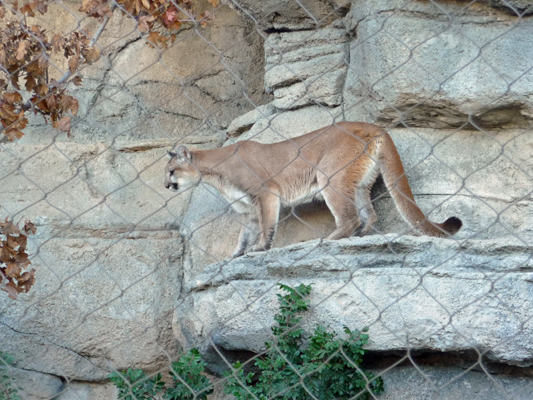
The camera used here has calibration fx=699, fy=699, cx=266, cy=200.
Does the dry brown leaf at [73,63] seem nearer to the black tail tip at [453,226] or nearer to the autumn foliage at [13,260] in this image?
the autumn foliage at [13,260]

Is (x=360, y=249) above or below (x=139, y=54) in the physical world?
below

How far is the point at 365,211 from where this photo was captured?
12.2 feet

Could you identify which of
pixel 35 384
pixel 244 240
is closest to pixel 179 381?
pixel 35 384

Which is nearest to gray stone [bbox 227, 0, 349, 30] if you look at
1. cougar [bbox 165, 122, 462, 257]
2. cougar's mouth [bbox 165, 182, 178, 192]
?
cougar [bbox 165, 122, 462, 257]

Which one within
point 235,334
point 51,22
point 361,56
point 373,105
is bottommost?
point 235,334

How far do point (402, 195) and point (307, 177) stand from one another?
2.51 feet

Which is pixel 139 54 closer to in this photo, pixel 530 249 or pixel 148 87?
pixel 148 87

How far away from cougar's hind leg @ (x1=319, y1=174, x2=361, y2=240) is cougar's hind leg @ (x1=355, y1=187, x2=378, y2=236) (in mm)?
35

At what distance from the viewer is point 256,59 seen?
4.75 meters

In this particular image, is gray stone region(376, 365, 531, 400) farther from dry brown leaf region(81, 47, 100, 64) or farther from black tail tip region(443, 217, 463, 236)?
dry brown leaf region(81, 47, 100, 64)

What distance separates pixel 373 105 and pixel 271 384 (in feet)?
5.68

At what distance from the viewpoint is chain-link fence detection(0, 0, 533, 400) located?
8.94 ft

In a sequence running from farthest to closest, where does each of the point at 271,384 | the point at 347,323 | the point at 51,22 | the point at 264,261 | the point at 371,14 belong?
the point at 51,22 < the point at 371,14 < the point at 264,261 < the point at 347,323 < the point at 271,384

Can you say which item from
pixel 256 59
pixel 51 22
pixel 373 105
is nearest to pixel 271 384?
pixel 373 105
